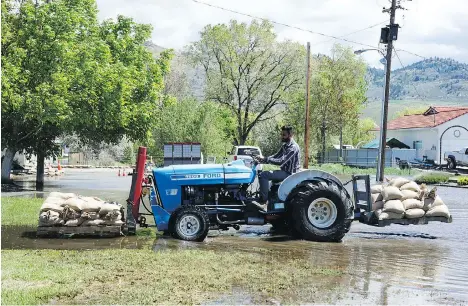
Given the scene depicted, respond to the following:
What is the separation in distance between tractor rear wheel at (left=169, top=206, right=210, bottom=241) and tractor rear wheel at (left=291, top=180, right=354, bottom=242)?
1.74 m

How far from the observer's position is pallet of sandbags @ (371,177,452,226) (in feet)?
42.5

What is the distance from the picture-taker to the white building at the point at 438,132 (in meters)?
62.4

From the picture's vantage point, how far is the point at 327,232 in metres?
12.5

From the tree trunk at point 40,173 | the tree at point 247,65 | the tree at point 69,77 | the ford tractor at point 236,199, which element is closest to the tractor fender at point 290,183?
the ford tractor at point 236,199

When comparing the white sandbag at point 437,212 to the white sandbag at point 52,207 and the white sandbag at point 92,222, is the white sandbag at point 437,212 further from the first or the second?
the white sandbag at point 52,207

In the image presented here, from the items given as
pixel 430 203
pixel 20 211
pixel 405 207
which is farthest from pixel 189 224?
pixel 20 211

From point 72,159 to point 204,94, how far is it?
16.5m

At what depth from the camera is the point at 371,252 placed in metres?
11.4

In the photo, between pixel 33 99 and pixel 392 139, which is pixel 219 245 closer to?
pixel 33 99

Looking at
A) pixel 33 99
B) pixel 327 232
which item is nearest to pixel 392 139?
pixel 33 99

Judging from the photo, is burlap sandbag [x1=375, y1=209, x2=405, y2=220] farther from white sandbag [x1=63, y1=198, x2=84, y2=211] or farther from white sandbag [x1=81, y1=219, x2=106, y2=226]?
white sandbag [x1=63, y1=198, x2=84, y2=211]

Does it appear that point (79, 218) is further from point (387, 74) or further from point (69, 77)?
point (387, 74)

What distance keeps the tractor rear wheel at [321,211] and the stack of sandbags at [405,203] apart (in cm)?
77

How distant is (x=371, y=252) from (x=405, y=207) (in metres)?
2.03
